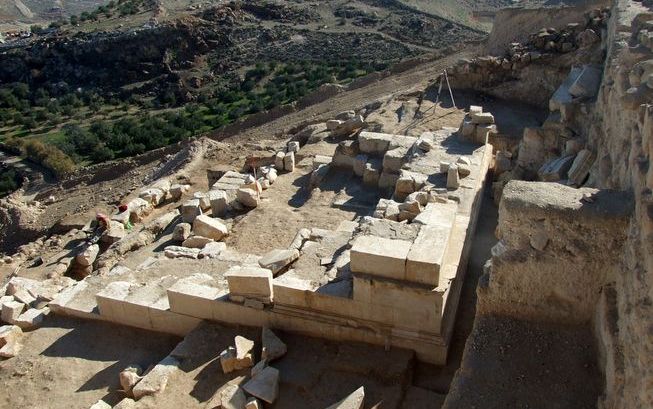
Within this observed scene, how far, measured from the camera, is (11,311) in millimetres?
7891

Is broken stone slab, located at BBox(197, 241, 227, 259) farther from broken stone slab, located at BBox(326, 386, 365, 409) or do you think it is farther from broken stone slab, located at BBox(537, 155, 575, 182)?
broken stone slab, located at BBox(537, 155, 575, 182)

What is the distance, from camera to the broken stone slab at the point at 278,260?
279 inches

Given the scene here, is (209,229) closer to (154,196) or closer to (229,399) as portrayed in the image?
(229,399)

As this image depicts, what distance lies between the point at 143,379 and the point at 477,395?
12.1 feet

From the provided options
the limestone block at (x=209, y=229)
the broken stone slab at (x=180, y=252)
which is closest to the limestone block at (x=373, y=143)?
the limestone block at (x=209, y=229)

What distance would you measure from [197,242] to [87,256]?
2.76 metres

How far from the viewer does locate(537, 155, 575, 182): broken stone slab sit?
7.66 m

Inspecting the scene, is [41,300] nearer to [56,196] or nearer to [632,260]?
[632,260]

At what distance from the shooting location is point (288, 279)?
264 inches

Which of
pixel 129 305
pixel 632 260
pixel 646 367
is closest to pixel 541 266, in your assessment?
pixel 632 260

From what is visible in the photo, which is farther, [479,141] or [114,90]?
[114,90]

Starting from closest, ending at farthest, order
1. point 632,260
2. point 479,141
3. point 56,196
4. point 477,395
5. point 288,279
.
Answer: point 632,260
point 477,395
point 288,279
point 479,141
point 56,196

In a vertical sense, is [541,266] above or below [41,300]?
above

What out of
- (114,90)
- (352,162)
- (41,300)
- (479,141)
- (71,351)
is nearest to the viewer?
(71,351)
